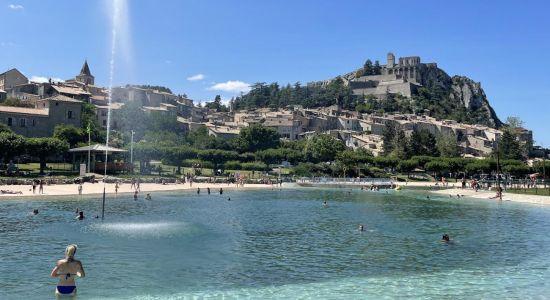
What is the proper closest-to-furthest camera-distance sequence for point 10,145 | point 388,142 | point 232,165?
point 10,145
point 232,165
point 388,142

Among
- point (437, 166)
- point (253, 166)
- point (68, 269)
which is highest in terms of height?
point (437, 166)

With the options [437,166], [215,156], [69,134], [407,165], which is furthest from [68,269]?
[437,166]

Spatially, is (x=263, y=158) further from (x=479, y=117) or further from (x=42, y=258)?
(x=479, y=117)

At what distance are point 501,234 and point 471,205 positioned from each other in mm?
21668

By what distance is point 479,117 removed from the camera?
641 feet

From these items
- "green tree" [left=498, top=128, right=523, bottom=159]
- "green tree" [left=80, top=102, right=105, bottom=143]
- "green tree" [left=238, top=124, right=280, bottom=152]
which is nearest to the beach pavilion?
"green tree" [left=80, top=102, right=105, bottom=143]

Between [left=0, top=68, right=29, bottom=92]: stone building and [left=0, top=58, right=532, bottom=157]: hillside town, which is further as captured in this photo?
[left=0, top=68, right=29, bottom=92]: stone building

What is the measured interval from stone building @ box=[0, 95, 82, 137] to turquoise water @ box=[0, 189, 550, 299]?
157 ft

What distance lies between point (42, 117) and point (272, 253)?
243 ft

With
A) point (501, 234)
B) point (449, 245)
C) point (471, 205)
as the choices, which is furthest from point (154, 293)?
point (471, 205)

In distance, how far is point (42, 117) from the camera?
84.1 metres

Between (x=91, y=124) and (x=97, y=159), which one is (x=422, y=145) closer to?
(x=91, y=124)

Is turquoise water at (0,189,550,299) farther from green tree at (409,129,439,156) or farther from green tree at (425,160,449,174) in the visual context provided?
green tree at (409,129,439,156)

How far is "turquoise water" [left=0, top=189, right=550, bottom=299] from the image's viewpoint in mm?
16109
